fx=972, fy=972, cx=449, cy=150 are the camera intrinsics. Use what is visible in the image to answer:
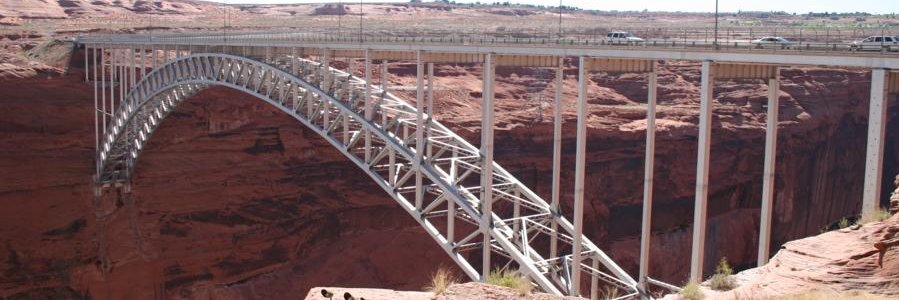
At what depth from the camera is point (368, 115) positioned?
24.6m

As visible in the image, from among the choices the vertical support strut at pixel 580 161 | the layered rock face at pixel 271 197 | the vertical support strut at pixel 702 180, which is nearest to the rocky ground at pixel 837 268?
the vertical support strut at pixel 702 180

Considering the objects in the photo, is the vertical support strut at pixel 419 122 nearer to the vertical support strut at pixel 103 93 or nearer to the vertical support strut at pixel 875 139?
the vertical support strut at pixel 875 139

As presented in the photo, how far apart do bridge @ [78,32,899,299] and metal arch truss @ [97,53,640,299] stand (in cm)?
5

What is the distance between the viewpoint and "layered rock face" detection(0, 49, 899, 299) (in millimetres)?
38281

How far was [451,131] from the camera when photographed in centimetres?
2773

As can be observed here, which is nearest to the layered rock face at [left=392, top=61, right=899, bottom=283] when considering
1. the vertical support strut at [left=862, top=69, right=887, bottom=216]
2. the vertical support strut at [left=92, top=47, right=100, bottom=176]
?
the vertical support strut at [left=92, top=47, right=100, bottom=176]

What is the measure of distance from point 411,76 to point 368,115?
23146mm

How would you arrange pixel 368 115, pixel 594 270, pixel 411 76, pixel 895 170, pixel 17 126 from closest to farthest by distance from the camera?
1. pixel 594 270
2. pixel 368 115
3. pixel 17 126
4. pixel 411 76
5. pixel 895 170

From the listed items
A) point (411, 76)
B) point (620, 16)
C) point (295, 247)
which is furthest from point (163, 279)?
point (620, 16)

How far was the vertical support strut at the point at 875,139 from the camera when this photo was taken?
1274 cm

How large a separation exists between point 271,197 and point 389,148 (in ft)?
59.1

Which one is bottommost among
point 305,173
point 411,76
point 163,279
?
point 163,279

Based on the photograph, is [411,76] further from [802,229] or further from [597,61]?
[597,61]

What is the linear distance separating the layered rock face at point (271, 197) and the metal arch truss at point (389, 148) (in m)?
1.78
